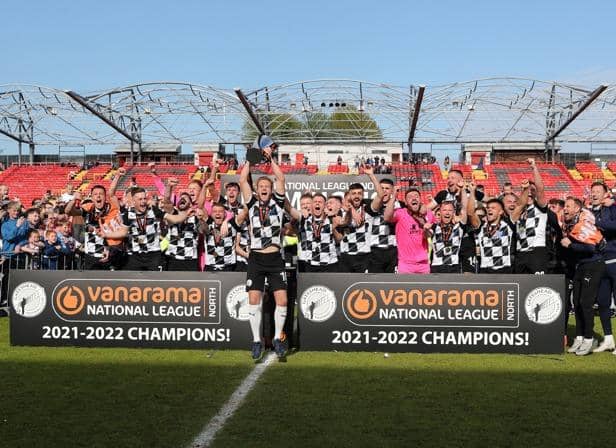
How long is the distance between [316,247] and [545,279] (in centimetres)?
290

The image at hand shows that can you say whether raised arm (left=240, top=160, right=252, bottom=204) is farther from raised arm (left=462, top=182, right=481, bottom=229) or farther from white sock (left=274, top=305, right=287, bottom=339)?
raised arm (left=462, top=182, right=481, bottom=229)

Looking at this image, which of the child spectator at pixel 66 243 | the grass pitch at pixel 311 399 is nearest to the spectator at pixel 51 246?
the child spectator at pixel 66 243

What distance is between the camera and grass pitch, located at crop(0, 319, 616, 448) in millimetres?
5098

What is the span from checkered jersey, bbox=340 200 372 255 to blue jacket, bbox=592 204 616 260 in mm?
2846

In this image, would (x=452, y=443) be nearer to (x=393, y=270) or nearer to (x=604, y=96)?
(x=393, y=270)

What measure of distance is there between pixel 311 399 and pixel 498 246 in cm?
391

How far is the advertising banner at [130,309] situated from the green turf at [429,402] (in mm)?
1191

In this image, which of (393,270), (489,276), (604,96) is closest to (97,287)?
(393,270)

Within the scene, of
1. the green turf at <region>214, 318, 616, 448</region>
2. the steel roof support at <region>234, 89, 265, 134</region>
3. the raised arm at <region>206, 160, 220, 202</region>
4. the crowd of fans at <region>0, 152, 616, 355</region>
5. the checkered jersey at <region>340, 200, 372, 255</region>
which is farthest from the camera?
the steel roof support at <region>234, 89, 265, 134</region>

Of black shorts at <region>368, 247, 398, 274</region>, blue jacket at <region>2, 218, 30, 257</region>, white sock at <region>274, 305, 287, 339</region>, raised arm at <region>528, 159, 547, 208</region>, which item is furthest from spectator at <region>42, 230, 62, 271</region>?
raised arm at <region>528, 159, 547, 208</region>

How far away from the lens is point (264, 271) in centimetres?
827

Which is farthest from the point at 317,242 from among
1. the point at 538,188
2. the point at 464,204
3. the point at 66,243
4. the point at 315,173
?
the point at 315,173

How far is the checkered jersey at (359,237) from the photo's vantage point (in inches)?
376

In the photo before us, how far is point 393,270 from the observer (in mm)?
9742
